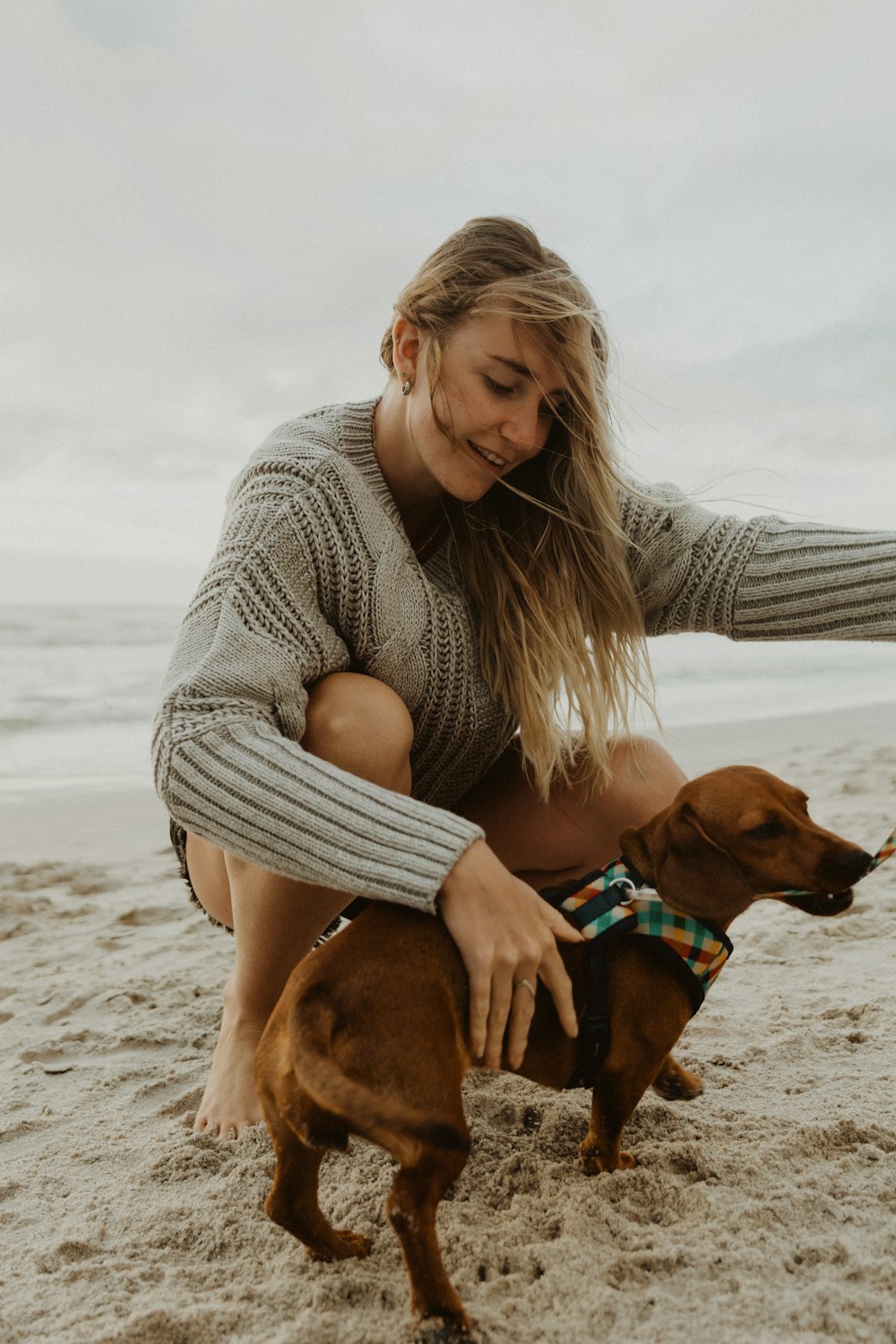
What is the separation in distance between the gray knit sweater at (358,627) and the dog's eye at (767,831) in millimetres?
580

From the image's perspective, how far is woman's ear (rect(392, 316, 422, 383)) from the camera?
2127 millimetres

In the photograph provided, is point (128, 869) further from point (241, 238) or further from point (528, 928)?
point (241, 238)

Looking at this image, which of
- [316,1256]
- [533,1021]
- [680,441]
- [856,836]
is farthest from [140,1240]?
[856,836]

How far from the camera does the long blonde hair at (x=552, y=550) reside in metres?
2.05

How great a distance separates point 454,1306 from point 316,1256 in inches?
12.1

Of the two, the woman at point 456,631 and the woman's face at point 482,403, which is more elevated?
the woman's face at point 482,403

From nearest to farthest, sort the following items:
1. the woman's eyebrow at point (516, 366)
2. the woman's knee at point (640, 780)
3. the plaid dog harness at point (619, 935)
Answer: the plaid dog harness at point (619, 935)
the woman's eyebrow at point (516, 366)
the woman's knee at point (640, 780)

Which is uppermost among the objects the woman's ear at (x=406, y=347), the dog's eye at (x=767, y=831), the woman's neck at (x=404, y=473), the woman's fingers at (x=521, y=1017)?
the woman's ear at (x=406, y=347)

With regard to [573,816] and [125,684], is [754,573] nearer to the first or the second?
[573,816]

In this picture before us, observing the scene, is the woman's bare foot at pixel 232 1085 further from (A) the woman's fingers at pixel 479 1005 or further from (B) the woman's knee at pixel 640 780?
(B) the woman's knee at pixel 640 780

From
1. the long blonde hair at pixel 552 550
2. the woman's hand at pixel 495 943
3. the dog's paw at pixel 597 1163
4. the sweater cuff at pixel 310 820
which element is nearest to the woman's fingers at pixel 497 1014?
the woman's hand at pixel 495 943

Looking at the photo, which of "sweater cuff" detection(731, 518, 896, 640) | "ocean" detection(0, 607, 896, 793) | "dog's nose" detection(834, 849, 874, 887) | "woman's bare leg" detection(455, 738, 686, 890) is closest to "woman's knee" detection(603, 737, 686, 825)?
"woman's bare leg" detection(455, 738, 686, 890)

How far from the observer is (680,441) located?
7.63ft

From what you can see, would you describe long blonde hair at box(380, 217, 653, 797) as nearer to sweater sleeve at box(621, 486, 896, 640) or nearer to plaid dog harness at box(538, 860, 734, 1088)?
sweater sleeve at box(621, 486, 896, 640)
